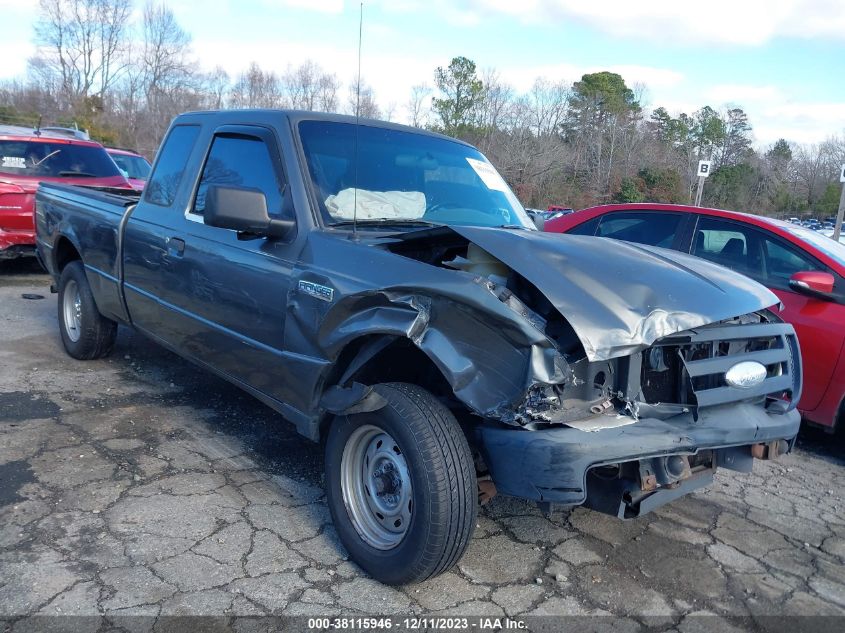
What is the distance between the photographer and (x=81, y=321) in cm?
564

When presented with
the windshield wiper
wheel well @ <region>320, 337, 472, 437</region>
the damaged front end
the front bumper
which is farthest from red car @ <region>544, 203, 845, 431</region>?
wheel well @ <region>320, 337, 472, 437</region>

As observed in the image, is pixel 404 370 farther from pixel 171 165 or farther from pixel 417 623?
pixel 171 165

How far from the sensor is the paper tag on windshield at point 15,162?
876cm

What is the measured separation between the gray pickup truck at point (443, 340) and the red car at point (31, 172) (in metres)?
5.65

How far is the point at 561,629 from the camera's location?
8.83 feet

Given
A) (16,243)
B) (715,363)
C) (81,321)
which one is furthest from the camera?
(16,243)

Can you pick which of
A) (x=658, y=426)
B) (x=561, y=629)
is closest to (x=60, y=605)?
(x=561, y=629)

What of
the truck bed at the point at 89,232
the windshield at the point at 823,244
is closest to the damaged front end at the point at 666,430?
the windshield at the point at 823,244

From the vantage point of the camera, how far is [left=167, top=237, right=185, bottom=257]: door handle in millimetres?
4141

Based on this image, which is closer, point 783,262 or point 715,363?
point 715,363

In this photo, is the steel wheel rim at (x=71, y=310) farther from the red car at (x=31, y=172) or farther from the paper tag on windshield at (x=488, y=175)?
the paper tag on windshield at (x=488, y=175)

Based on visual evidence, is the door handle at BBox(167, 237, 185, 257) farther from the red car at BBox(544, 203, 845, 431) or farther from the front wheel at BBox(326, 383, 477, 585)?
the red car at BBox(544, 203, 845, 431)

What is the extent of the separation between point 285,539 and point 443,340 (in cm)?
134

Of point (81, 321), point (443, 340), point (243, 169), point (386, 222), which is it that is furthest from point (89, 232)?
point (443, 340)
